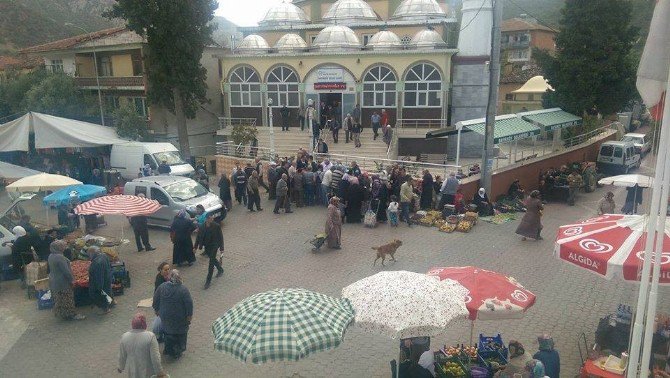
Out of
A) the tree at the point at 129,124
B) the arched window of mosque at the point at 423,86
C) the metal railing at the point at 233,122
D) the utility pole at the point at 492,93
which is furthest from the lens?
the metal railing at the point at 233,122

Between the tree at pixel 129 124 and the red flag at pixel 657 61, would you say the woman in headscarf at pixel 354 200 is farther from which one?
the tree at pixel 129 124

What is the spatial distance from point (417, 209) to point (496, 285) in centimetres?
954

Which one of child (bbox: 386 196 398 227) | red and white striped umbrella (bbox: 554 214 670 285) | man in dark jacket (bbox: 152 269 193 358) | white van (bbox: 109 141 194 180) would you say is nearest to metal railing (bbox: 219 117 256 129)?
white van (bbox: 109 141 194 180)

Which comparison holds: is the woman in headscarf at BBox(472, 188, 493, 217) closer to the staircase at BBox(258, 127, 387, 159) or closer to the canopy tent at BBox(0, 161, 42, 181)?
the staircase at BBox(258, 127, 387, 159)

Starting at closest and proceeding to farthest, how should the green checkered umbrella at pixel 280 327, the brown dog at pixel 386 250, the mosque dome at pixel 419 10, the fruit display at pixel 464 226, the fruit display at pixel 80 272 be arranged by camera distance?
the green checkered umbrella at pixel 280 327 → the fruit display at pixel 80 272 → the brown dog at pixel 386 250 → the fruit display at pixel 464 226 → the mosque dome at pixel 419 10

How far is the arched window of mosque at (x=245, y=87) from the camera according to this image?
30.8 metres

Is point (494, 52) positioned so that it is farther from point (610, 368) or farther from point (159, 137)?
point (159, 137)

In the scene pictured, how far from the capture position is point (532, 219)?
13859 mm

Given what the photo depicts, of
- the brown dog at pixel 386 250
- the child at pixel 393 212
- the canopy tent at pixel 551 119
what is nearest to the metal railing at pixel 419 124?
the canopy tent at pixel 551 119

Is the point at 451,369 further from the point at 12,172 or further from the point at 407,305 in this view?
the point at 12,172

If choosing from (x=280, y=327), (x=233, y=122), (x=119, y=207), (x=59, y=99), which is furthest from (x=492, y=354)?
(x=59, y=99)

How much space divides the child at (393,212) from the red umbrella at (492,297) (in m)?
7.87

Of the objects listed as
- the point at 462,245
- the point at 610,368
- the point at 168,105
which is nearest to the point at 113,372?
the point at 610,368

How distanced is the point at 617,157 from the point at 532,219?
42.7 ft
